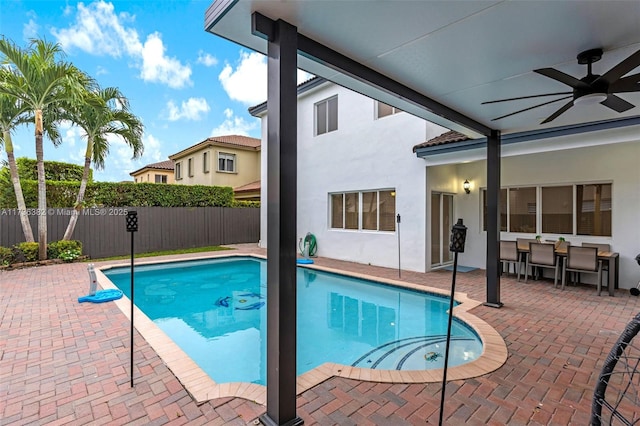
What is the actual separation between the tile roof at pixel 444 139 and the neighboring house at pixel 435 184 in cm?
3

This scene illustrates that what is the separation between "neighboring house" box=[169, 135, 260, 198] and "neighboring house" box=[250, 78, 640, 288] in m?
8.98

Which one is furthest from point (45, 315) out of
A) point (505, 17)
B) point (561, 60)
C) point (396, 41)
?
point (561, 60)

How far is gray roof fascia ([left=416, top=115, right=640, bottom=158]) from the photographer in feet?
18.2

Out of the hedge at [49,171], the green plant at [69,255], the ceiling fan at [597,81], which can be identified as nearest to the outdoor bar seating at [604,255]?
the ceiling fan at [597,81]

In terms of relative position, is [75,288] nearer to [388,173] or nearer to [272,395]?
[272,395]

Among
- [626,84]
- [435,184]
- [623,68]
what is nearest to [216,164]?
[435,184]

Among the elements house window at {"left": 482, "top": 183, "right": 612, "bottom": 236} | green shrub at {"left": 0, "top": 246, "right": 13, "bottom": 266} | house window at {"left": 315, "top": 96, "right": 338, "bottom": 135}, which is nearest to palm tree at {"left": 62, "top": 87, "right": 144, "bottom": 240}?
green shrub at {"left": 0, "top": 246, "right": 13, "bottom": 266}

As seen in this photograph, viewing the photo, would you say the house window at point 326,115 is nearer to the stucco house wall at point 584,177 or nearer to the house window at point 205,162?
the stucco house wall at point 584,177

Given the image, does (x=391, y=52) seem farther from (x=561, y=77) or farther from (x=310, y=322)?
(x=310, y=322)

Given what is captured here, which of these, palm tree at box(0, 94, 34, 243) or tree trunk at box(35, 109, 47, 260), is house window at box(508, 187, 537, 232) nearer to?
tree trunk at box(35, 109, 47, 260)

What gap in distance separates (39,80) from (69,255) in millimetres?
5357

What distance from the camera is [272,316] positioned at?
8.28 ft

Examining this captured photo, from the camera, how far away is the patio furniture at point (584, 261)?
6414 millimetres

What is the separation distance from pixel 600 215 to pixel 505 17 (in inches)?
281
